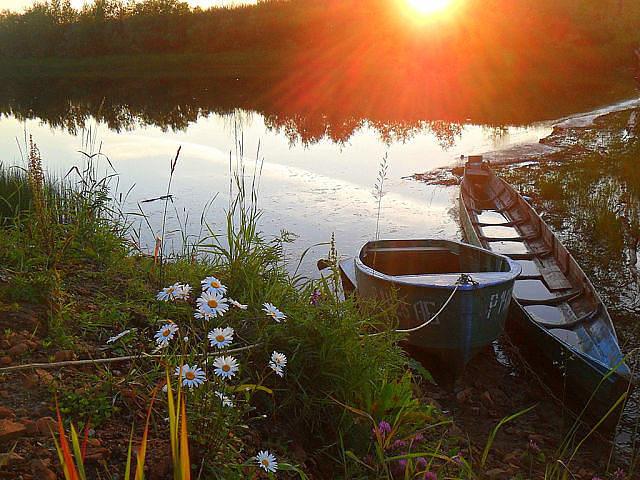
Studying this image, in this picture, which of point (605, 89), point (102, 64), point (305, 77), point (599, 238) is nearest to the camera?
point (599, 238)

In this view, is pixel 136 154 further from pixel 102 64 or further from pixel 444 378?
pixel 102 64

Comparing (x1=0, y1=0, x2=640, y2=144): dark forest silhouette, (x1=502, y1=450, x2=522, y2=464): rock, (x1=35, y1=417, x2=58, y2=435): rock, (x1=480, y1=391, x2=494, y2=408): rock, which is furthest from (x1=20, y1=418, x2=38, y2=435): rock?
(x1=0, y1=0, x2=640, y2=144): dark forest silhouette

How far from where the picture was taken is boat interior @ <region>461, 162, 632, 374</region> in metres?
5.84

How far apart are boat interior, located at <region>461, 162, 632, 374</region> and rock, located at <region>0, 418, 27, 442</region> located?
4.68m

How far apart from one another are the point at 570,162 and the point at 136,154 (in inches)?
481

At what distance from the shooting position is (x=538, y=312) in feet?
21.8

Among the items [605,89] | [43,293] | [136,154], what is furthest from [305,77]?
[43,293]

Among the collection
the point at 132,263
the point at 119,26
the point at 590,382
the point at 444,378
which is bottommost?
the point at 444,378

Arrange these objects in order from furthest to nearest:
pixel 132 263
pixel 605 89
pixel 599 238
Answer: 1. pixel 605 89
2. pixel 599 238
3. pixel 132 263

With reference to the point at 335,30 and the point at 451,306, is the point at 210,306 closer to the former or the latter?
the point at 451,306

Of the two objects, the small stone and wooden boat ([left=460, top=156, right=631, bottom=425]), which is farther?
wooden boat ([left=460, top=156, right=631, bottom=425])

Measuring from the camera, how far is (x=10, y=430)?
221cm

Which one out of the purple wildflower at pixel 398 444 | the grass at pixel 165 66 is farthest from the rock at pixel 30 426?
the grass at pixel 165 66

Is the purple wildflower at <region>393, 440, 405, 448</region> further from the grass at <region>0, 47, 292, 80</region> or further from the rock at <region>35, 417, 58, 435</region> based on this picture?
the grass at <region>0, 47, 292, 80</region>
